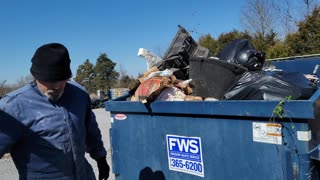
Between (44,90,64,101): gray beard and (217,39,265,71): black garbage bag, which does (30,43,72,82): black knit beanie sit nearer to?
(44,90,64,101): gray beard

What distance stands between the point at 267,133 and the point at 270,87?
401mm

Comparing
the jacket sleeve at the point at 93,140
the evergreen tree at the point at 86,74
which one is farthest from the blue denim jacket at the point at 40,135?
the evergreen tree at the point at 86,74

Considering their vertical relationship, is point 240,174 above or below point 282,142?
below

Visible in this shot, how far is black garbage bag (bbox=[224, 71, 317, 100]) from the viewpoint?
242 cm

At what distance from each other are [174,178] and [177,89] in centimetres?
73

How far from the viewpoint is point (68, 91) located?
2547 millimetres

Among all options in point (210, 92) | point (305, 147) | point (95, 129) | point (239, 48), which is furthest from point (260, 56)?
point (95, 129)

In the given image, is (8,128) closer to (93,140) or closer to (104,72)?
(93,140)

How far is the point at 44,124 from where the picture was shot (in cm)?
230

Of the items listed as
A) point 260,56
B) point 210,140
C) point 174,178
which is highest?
point 260,56

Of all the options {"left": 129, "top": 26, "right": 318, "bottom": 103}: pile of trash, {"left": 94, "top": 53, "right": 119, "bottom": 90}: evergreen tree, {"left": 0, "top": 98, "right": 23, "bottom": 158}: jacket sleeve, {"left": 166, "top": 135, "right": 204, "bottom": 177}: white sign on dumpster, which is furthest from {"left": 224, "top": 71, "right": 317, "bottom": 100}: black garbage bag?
{"left": 94, "top": 53, "right": 119, "bottom": 90}: evergreen tree

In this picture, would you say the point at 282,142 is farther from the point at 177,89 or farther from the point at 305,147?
the point at 177,89

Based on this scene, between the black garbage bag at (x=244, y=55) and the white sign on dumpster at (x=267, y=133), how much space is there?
1010mm

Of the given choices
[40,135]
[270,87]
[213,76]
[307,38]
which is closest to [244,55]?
[213,76]
